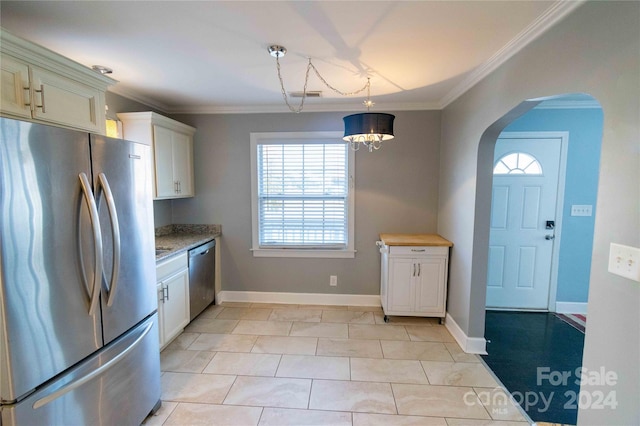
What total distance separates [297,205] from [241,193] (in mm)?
719

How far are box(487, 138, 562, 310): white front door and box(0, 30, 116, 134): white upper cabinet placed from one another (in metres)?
3.83

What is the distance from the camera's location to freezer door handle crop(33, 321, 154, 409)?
1222 millimetres

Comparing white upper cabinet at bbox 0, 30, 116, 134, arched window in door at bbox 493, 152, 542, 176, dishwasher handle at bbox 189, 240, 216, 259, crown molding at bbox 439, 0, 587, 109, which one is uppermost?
crown molding at bbox 439, 0, 587, 109

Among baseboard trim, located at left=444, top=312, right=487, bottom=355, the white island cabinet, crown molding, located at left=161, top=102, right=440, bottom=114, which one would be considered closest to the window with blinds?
crown molding, located at left=161, top=102, right=440, bottom=114

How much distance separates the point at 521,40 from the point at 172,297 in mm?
3348

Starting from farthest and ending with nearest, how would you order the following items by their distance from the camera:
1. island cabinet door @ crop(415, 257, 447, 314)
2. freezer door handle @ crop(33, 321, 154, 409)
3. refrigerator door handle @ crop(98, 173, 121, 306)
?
island cabinet door @ crop(415, 257, 447, 314) → refrigerator door handle @ crop(98, 173, 121, 306) → freezer door handle @ crop(33, 321, 154, 409)

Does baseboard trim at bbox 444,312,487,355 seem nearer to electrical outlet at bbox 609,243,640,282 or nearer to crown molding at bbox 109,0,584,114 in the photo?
electrical outlet at bbox 609,243,640,282

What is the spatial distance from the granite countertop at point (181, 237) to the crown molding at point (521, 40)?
9.95ft

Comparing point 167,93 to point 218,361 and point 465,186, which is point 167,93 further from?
point 465,186

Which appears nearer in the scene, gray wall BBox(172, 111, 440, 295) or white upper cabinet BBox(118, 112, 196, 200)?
white upper cabinet BBox(118, 112, 196, 200)

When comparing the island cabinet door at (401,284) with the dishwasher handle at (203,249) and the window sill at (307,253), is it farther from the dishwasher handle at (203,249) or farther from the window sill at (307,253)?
the dishwasher handle at (203,249)

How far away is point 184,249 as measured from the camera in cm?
277

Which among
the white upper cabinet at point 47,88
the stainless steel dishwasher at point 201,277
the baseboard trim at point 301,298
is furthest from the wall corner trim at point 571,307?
the white upper cabinet at point 47,88

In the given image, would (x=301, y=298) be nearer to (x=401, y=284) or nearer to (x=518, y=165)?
(x=401, y=284)
